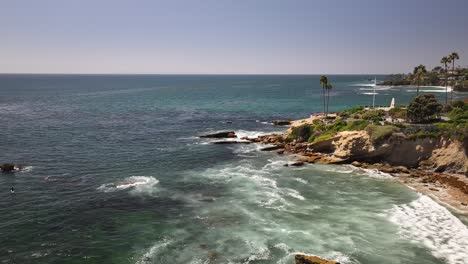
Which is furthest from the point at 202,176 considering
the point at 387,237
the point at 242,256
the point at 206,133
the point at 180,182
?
the point at 206,133

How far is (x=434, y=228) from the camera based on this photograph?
127ft

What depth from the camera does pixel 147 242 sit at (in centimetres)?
3588

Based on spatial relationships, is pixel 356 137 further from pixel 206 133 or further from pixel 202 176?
pixel 206 133

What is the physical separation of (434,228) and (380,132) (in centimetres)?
2666

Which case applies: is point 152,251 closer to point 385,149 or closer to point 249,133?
point 385,149

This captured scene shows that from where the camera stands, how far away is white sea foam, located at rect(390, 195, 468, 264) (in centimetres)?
3388

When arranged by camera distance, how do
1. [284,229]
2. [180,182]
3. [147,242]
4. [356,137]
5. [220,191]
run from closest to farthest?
[147,242] < [284,229] < [220,191] < [180,182] < [356,137]

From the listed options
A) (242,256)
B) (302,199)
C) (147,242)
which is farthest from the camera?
(302,199)

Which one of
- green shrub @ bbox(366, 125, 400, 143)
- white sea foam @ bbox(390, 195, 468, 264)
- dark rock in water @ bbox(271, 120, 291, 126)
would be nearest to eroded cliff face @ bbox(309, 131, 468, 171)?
green shrub @ bbox(366, 125, 400, 143)

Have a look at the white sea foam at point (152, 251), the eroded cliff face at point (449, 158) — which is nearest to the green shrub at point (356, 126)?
the eroded cliff face at point (449, 158)

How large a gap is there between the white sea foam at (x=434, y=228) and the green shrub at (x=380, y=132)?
17712 mm

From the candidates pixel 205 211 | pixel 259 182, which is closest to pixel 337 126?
pixel 259 182

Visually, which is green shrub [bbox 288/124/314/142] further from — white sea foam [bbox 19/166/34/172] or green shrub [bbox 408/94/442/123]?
white sea foam [bbox 19/166/34/172]

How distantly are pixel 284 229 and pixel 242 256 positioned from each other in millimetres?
7304
